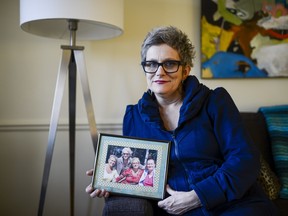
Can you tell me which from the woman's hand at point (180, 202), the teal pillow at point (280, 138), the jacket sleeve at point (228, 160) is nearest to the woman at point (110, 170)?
the woman's hand at point (180, 202)

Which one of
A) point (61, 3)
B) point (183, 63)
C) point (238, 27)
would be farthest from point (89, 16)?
point (238, 27)

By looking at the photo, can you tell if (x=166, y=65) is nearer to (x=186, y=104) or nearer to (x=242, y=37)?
(x=186, y=104)

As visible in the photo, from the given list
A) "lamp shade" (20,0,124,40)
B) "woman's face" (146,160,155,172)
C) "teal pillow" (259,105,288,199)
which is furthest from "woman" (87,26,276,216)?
"teal pillow" (259,105,288,199)

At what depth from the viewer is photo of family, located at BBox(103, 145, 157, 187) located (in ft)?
3.73

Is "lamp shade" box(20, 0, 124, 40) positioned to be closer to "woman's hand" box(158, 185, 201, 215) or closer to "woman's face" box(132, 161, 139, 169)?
"woman's face" box(132, 161, 139, 169)

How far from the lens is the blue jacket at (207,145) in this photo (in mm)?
1097

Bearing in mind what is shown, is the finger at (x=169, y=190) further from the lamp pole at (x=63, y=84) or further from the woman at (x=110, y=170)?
the lamp pole at (x=63, y=84)

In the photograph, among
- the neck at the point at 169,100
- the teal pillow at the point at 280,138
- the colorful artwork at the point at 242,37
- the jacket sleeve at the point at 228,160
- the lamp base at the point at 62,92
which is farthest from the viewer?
the colorful artwork at the point at 242,37

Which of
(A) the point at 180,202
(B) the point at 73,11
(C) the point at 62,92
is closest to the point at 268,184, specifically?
(A) the point at 180,202

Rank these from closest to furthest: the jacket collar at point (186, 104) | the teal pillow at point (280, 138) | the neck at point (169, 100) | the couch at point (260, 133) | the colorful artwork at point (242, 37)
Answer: the jacket collar at point (186, 104) → the neck at point (169, 100) → the teal pillow at point (280, 138) → the couch at point (260, 133) → the colorful artwork at point (242, 37)

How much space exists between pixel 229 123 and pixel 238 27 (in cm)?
106

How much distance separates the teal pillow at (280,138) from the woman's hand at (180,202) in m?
0.71

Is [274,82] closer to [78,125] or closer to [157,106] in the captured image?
[157,106]

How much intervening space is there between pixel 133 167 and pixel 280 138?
3.46ft
